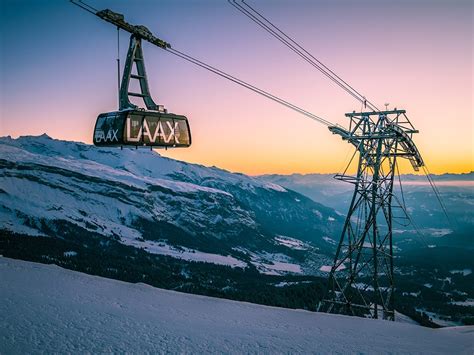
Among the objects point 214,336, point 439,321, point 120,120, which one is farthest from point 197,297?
point 439,321

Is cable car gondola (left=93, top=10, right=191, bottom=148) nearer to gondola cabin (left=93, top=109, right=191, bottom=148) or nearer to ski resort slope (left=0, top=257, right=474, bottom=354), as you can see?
gondola cabin (left=93, top=109, right=191, bottom=148)

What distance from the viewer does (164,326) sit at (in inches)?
567

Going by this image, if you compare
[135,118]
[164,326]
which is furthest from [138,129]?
[164,326]

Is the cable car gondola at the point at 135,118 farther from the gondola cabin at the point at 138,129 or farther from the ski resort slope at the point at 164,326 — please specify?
the ski resort slope at the point at 164,326

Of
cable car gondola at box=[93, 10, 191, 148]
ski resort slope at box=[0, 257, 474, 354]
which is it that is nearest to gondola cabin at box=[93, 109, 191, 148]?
cable car gondola at box=[93, 10, 191, 148]

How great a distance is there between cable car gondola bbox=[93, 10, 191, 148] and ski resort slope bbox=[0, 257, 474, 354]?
6.97m

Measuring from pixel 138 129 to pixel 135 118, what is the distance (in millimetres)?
379

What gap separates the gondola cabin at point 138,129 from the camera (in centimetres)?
1181

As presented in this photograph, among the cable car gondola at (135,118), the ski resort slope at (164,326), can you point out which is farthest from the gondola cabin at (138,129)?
the ski resort slope at (164,326)

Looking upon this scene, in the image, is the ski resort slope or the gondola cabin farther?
the ski resort slope

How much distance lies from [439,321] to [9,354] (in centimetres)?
15034

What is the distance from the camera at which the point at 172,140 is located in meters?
13.3

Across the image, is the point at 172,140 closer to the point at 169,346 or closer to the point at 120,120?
the point at 120,120

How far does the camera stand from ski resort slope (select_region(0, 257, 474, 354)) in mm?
12398
